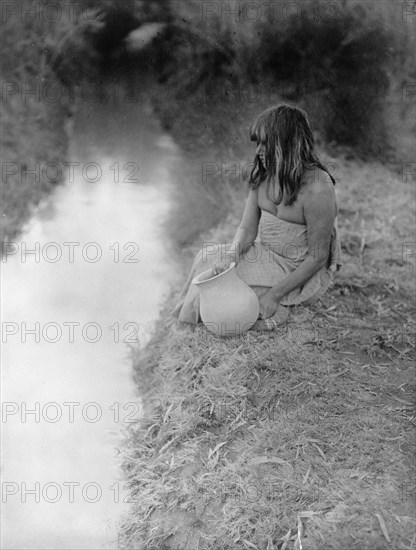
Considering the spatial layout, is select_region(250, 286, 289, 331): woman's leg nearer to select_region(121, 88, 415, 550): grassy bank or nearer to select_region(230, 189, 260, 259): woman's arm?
select_region(121, 88, 415, 550): grassy bank

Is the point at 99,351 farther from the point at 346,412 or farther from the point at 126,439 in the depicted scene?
the point at 346,412

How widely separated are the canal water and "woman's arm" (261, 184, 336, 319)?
2.78 feet

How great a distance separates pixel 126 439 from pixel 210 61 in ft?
10.1

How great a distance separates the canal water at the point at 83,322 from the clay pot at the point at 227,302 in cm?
57

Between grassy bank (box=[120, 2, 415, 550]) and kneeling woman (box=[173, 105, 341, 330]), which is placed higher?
kneeling woman (box=[173, 105, 341, 330])

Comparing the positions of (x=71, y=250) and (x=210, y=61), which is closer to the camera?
(x=71, y=250)

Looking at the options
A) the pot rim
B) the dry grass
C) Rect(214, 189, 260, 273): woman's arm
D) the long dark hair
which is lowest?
the dry grass

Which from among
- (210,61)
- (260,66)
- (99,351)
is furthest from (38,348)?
(260,66)

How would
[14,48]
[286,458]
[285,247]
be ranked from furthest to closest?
[14,48] < [285,247] < [286,458]

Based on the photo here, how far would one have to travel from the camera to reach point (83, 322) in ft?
Result: 11.7

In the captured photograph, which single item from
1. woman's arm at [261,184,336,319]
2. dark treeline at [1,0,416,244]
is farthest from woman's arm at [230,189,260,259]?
dark treeline at [1,0,416,244]

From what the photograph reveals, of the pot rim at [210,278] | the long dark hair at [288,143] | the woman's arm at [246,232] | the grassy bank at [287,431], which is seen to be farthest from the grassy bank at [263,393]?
the long dark hair at [288,143]

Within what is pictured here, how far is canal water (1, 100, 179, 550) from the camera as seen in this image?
9.11ft

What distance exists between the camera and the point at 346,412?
2965 millimetres
